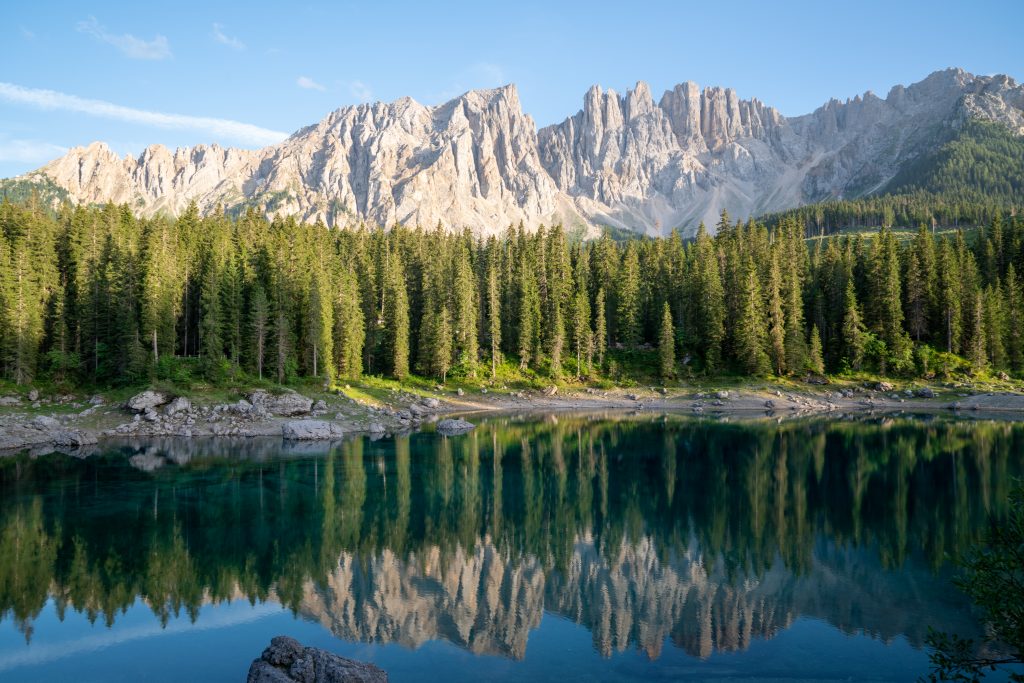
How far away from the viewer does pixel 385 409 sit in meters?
64.9

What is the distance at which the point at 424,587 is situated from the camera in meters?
20.3

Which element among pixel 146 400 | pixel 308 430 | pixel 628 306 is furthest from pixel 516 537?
pixel 628 306

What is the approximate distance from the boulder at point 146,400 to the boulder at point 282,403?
7216 millimetres

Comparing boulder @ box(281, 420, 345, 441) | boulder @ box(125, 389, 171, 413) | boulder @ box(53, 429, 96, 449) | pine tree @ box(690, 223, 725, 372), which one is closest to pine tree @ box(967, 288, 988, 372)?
pine tree @ box(690, 223, 725, 372)

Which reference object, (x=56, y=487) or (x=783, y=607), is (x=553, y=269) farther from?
(x=783, y=607)

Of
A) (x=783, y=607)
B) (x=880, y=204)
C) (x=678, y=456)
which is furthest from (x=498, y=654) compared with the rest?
(x=880, y=204)

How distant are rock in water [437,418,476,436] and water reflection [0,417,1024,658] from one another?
10299 millimetres

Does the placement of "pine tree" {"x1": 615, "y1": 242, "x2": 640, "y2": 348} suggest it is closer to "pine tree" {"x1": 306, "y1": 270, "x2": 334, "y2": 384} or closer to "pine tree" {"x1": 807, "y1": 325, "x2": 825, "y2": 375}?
"pine tree" {"x1": 807, "y1": 325, "x2": 825, "y2": 375}

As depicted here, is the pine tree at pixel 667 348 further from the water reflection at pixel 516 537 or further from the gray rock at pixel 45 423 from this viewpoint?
the gray rock at pixel 45 423

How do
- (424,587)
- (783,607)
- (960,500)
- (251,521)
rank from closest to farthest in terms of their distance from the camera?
1. (783,607)
2. (424,587)
3. (251,521)
4. (960,500)

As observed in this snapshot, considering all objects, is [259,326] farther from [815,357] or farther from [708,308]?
[815,357]

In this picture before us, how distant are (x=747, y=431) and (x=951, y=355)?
43.9 m

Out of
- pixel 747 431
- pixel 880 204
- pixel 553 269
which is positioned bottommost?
pixel 747 431

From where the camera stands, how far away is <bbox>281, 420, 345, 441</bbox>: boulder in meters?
52.4
